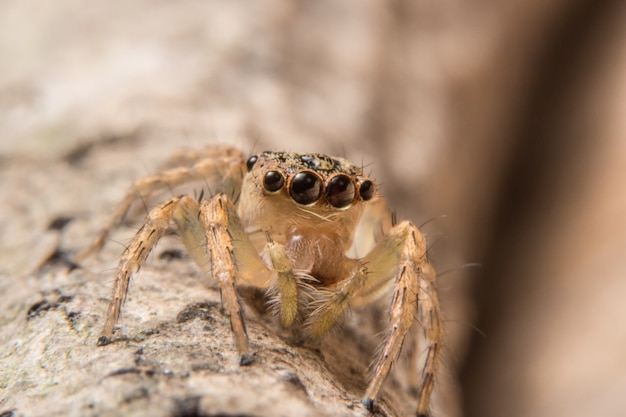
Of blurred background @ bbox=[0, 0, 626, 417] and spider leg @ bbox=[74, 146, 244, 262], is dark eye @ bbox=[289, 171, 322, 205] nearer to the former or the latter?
spider leg @ bbox=[74, 146, 244, 262]

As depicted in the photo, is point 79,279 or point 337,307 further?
point 79,279

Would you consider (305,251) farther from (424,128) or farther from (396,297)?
(424,128)

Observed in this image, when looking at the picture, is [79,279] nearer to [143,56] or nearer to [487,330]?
[143,56]

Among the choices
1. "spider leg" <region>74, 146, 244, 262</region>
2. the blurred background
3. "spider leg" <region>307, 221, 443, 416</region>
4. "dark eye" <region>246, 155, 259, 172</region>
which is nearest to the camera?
"spider leg" <region>307, 221, 443, 416</region>

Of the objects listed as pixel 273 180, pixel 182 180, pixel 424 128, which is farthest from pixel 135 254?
pixel 424 128

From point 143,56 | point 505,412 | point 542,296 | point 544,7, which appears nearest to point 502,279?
point 542,296

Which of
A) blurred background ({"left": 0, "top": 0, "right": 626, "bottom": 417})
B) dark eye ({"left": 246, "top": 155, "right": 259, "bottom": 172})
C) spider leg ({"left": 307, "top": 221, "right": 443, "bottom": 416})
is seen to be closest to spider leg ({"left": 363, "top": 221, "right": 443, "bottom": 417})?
spider leg ({"left": 307, "top": 221, "right": 443, "bottom": 416})

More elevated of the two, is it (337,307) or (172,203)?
(172,203)

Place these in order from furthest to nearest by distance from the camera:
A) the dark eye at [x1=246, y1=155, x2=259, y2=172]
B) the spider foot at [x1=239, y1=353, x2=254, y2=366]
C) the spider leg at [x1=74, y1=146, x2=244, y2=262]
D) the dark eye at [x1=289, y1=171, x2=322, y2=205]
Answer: the spider leg at [x1=74, y1=146, x2=244, y2=262], the dark eye at [x1=246, y1=155, x2=259, y2=172], the dark eye at [x1=289, y1=171, x2=322, y2=205], the spider foot at [x1=239, y1=353, x2=254, y2=366]
